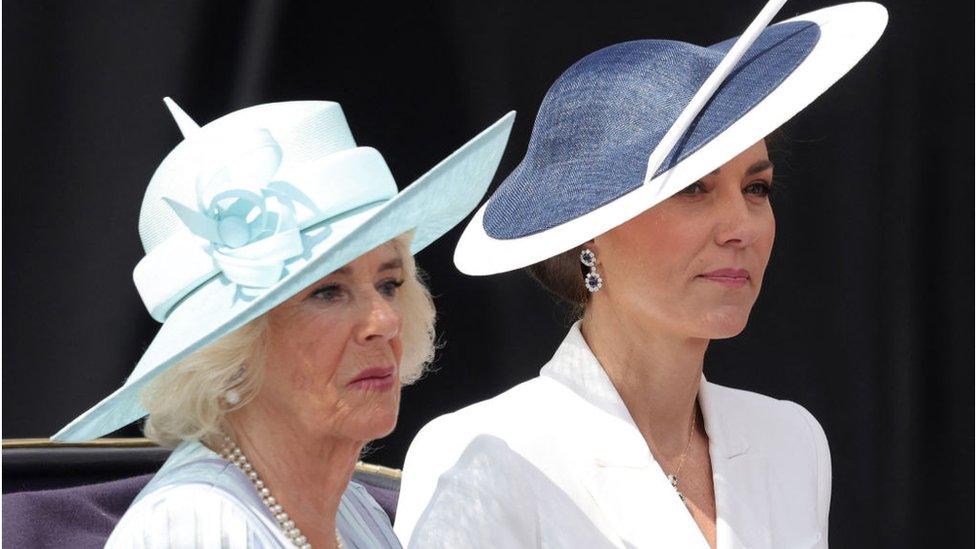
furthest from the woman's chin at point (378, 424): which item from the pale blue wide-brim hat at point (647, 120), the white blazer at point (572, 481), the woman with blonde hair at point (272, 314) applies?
the pale blue wide-brim hat at point (647, 120)

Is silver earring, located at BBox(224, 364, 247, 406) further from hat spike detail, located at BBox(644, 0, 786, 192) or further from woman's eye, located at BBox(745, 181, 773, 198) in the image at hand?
woman's eye, located at BBox(745, 181, 773, 198)

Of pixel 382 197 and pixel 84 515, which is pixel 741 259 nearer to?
pixel 382 197

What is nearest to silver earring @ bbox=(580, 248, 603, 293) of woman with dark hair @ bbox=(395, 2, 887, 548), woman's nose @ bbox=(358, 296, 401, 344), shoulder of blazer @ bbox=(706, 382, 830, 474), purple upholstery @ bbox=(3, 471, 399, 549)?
woman with dark hair @ bbox=(395, 2, 887, 548)

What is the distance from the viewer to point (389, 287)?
1969 millimetres

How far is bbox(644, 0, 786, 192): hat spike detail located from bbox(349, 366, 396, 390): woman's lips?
0.41 m

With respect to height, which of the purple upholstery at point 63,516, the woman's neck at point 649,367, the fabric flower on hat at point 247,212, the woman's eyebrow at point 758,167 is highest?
the fabric flower on hat at point 247,212

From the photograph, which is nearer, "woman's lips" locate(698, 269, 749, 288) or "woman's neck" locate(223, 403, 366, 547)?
"woman's neck" locate(223, 403, 366, 547)

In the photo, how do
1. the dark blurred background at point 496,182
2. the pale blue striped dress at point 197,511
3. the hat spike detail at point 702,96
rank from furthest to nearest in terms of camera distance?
the dark blurred background at point 496,182, the hat spike detail at point 702,96, the pale blue striped dress at point 197,511

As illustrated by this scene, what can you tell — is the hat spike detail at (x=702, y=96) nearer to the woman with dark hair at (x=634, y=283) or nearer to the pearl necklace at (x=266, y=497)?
the woman with dark hair at (x=634, y=283)

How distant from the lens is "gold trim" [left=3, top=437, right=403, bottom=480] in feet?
7.60

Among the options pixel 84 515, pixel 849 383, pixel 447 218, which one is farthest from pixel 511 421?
pixel 849 383

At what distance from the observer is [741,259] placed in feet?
7.13

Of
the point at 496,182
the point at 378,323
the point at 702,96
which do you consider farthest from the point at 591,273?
the point at 496,182

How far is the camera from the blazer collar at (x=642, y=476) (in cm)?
219
